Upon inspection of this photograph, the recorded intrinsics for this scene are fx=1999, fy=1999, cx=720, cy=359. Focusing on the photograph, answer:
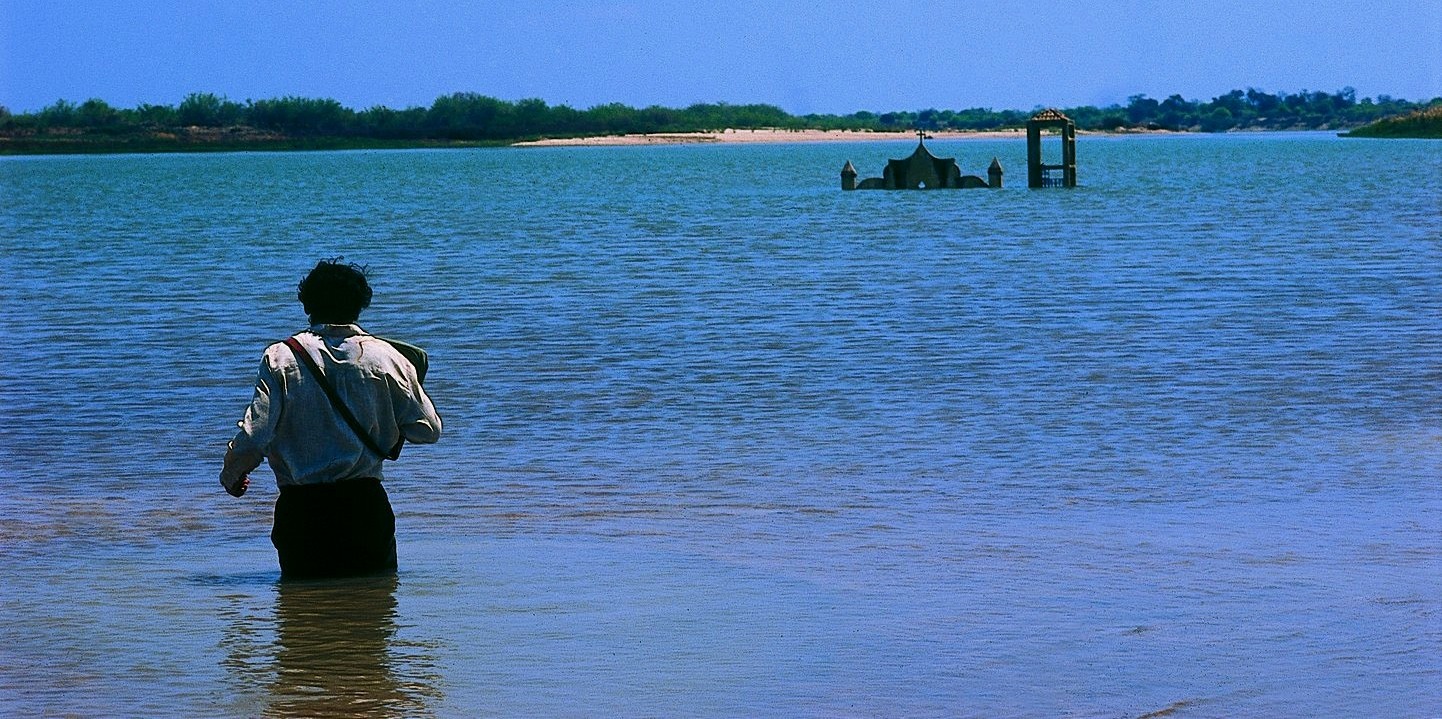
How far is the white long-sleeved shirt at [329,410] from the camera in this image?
7.04 metres

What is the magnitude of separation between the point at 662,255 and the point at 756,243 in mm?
4740

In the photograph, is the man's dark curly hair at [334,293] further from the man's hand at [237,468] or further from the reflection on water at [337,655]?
the reflection on water at [337,655]

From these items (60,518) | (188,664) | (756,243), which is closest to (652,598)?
(188,664)

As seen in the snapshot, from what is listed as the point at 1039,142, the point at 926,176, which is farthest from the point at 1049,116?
the point at 926,176

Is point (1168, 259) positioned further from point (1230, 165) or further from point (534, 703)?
point (1230, 165)

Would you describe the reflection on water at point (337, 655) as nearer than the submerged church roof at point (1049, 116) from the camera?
Yes

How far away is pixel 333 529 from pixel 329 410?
655 millimetres

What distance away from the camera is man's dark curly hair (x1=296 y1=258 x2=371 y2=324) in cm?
709

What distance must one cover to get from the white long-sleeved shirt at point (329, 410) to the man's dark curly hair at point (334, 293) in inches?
1.8

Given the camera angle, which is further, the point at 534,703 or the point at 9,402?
the point at 9,402

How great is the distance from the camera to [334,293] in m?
7.12

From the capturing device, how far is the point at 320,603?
25.2 ft

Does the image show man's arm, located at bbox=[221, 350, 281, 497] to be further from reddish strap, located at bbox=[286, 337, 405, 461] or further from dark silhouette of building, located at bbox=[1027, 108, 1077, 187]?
dark silhouette of building, located at bbox=[1027, 108, 1077, 187]

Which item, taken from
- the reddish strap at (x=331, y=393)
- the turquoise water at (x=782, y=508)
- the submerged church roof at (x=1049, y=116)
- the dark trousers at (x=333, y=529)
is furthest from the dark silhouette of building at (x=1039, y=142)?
the reddish strap at (x=331, y=393)
